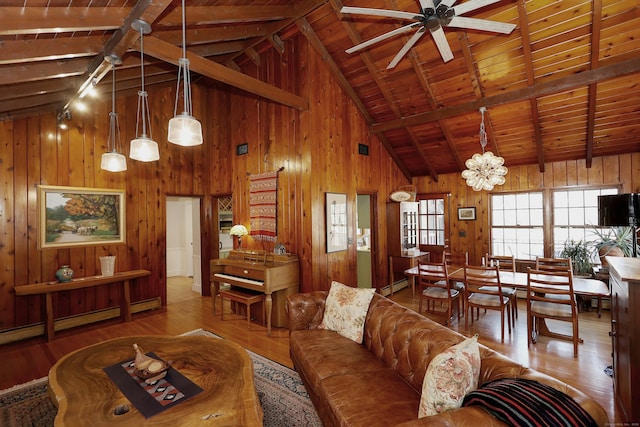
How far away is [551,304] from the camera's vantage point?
3.51 m

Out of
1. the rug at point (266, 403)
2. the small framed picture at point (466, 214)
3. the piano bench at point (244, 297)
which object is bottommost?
the rug at point (266, 403)

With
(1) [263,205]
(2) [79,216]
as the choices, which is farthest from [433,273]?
(2) [79,216]

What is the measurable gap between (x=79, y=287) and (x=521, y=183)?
7.86m

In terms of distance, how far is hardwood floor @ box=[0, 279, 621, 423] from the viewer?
9.53 ft

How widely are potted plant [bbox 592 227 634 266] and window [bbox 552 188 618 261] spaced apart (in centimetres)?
33

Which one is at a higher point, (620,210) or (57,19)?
(57,19)

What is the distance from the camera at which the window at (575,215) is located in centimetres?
530

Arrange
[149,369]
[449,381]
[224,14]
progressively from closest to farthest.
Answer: [449,381]
[149,369]
[224,14]

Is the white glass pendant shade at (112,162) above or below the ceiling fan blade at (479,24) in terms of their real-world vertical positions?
below

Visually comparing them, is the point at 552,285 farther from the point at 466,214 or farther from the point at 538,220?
the point at 466,214

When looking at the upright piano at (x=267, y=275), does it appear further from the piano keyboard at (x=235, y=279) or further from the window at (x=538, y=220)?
the window at (x=538, y=220)

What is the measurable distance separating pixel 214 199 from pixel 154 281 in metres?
1.89

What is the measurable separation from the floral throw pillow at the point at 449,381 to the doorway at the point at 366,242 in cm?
456

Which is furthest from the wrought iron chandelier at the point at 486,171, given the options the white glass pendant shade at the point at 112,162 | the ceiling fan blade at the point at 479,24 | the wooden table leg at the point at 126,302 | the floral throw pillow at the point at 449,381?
the wooden table leg at the point at 126,302
